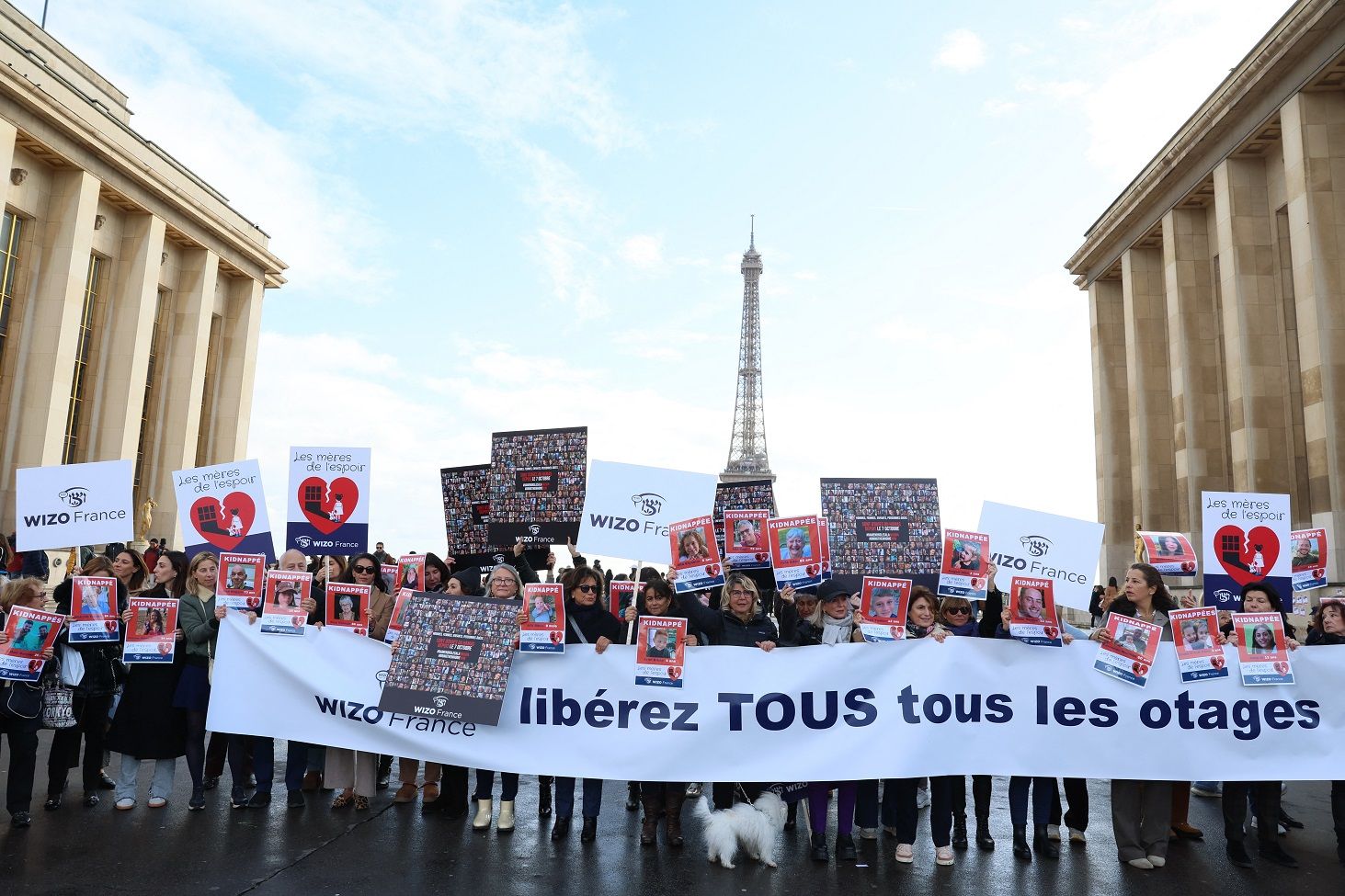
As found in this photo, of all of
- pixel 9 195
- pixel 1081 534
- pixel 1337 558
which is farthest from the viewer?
pixel 9 195

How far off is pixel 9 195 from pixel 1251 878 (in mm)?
35171

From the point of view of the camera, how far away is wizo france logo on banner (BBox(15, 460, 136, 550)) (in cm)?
888

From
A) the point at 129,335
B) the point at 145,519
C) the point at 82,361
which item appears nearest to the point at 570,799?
the point at 145,519

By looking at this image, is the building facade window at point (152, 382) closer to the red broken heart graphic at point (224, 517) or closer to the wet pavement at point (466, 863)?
the red broken heart graphic at point (224, 517)

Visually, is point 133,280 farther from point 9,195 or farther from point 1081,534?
point 1081,534

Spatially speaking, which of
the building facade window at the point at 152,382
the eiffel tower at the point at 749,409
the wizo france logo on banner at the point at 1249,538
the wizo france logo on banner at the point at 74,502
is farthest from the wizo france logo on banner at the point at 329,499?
the eiffel tower at the point at 749,409

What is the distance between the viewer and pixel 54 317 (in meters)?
30.7

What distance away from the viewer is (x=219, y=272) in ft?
142

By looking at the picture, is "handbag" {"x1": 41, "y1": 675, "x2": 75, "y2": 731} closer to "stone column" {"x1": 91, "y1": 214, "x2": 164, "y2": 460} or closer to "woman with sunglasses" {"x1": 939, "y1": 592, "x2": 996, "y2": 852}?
"woman with sunglasses" {"x1": 939, "y1": 592, "x2": 996, "y2": 852}

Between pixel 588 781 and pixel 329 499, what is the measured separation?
3514 mm

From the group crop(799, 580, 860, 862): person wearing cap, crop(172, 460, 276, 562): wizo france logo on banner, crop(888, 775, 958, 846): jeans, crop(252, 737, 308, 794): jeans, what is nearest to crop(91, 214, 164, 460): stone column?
crop(172, 460, 276, 562): wizo france logo on banner

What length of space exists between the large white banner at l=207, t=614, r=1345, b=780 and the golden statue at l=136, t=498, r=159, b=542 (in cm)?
3117

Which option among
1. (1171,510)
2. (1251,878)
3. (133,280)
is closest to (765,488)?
(1251,878)

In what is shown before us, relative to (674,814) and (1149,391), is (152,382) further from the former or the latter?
(1149,391)
